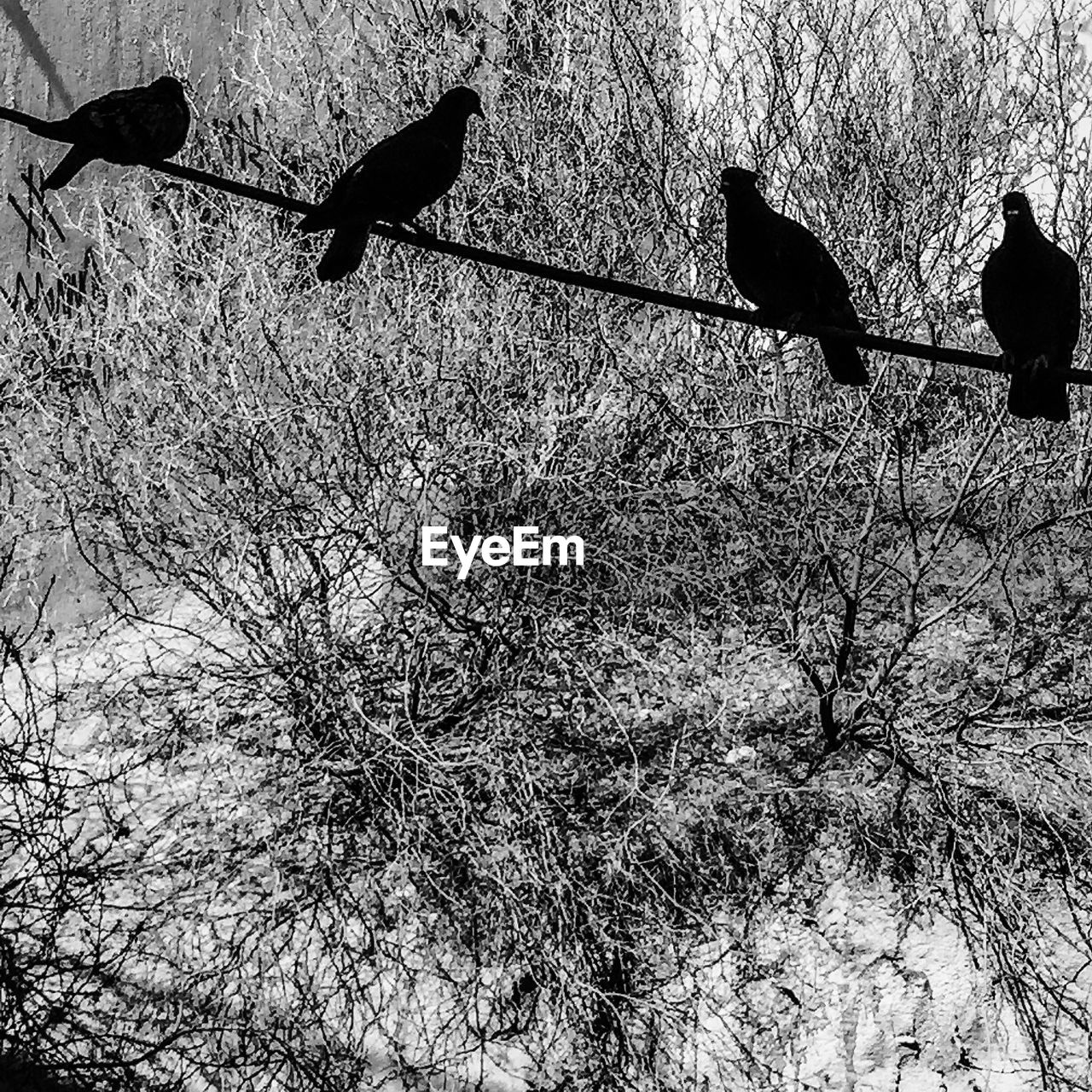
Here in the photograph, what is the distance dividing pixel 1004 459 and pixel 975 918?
2.58m

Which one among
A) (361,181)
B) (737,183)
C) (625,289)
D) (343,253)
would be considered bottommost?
(625,289)

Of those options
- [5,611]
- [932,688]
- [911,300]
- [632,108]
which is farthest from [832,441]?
[5,611]

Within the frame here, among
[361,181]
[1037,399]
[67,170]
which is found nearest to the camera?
[67,170]

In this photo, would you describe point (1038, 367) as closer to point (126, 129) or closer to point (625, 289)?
point (625, 289)

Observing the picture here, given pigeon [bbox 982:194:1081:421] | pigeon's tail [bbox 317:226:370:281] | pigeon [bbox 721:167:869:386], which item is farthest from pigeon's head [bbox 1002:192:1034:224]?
pigeon's tail [bbox 317:226:370:281]

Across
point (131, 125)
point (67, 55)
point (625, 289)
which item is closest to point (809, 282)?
point (625, 289)

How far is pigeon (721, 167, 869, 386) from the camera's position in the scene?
4.95 metres

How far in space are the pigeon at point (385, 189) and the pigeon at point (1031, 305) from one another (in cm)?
173

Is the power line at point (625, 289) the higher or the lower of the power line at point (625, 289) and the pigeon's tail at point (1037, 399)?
the lower

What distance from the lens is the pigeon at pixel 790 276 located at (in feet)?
16.2

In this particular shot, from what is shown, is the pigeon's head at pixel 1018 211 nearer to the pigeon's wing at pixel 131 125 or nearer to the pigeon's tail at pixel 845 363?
A: the pigeon's tail at pixel 845 363

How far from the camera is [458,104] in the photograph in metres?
5.65

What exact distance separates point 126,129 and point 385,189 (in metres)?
0.74

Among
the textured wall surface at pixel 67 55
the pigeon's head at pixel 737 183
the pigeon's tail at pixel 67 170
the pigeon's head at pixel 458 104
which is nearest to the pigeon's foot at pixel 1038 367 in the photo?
the pigeon's head at pixel 737 183
